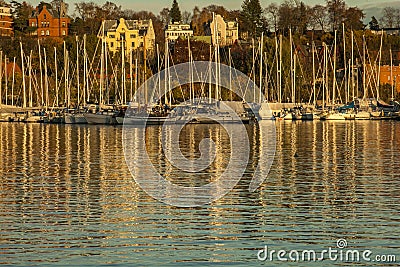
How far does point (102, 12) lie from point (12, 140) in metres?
143

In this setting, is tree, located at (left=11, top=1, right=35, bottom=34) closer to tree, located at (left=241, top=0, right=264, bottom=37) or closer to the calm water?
tree, located at (left=241, top=0, right=264, bottom=37)

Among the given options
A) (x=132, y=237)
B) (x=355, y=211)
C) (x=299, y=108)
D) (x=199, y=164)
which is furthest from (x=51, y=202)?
(x=299, y=108)

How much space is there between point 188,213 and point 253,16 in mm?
166504

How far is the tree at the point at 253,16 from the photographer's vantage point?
186000mm

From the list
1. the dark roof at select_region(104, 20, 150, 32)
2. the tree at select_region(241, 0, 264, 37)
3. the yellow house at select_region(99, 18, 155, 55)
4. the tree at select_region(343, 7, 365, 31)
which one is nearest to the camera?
the tree at select_region(343, 7, 365, 31)

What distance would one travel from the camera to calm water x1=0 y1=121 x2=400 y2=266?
749 inches

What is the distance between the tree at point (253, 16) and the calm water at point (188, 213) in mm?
145705

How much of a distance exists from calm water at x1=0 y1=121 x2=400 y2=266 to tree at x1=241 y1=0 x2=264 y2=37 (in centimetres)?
14570

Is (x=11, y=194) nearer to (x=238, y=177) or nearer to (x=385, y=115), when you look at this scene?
(x=238, y=177)

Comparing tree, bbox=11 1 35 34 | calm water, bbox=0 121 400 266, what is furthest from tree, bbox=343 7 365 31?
calm water, bbox=0 121 400 266

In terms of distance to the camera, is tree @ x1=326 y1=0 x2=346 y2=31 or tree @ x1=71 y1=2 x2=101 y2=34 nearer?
tree @ x1=326 y1=0 x2=346 y2=31

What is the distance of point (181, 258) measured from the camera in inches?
722

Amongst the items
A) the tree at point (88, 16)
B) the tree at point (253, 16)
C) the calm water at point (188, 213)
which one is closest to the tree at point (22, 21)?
the tree at point (88, 16)

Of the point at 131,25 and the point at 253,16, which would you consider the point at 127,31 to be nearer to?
the point at 131,25
